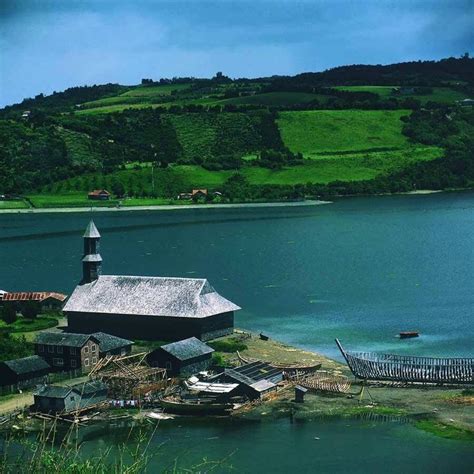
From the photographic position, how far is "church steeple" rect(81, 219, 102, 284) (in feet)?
240

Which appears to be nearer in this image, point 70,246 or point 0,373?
point 0,373

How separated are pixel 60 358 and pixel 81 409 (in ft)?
33.9

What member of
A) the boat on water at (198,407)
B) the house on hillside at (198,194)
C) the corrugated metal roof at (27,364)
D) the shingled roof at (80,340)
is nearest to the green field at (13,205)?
the house on hillside at (198,194)

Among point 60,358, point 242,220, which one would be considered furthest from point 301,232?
point 60,358

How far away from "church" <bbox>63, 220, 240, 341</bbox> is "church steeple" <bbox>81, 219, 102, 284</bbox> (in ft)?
0.22

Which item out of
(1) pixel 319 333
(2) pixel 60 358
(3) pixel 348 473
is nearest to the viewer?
(3) pixel 348 473

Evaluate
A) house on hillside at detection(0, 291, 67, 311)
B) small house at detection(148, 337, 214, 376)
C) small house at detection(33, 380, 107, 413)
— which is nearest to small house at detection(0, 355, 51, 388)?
small house at detection(33, 380, 107, 413)

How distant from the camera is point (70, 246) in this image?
14175cm

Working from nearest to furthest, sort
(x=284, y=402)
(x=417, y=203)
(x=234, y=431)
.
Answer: (x=234, y=431), (x=284, y=402), (x=417, y=203)

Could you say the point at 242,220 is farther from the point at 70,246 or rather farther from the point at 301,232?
the point at 70,246

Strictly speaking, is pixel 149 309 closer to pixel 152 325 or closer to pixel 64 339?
pixel 152 325

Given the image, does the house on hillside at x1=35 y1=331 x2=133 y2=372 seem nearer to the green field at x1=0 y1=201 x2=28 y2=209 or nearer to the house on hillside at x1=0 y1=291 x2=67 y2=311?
the house on hillside at x1=0 y1=291 x2=67 y2=311

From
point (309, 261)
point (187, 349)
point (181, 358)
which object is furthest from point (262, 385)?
point (309, 261)

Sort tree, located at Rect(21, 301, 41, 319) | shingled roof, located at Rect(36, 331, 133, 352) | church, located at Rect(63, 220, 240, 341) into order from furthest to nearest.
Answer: tree, located at Rect(21, 301, 41, 319) < church, located at Rect(63, 220, 240, 341) < shingled roof, located at Rect(36, 331, 133, 352)
